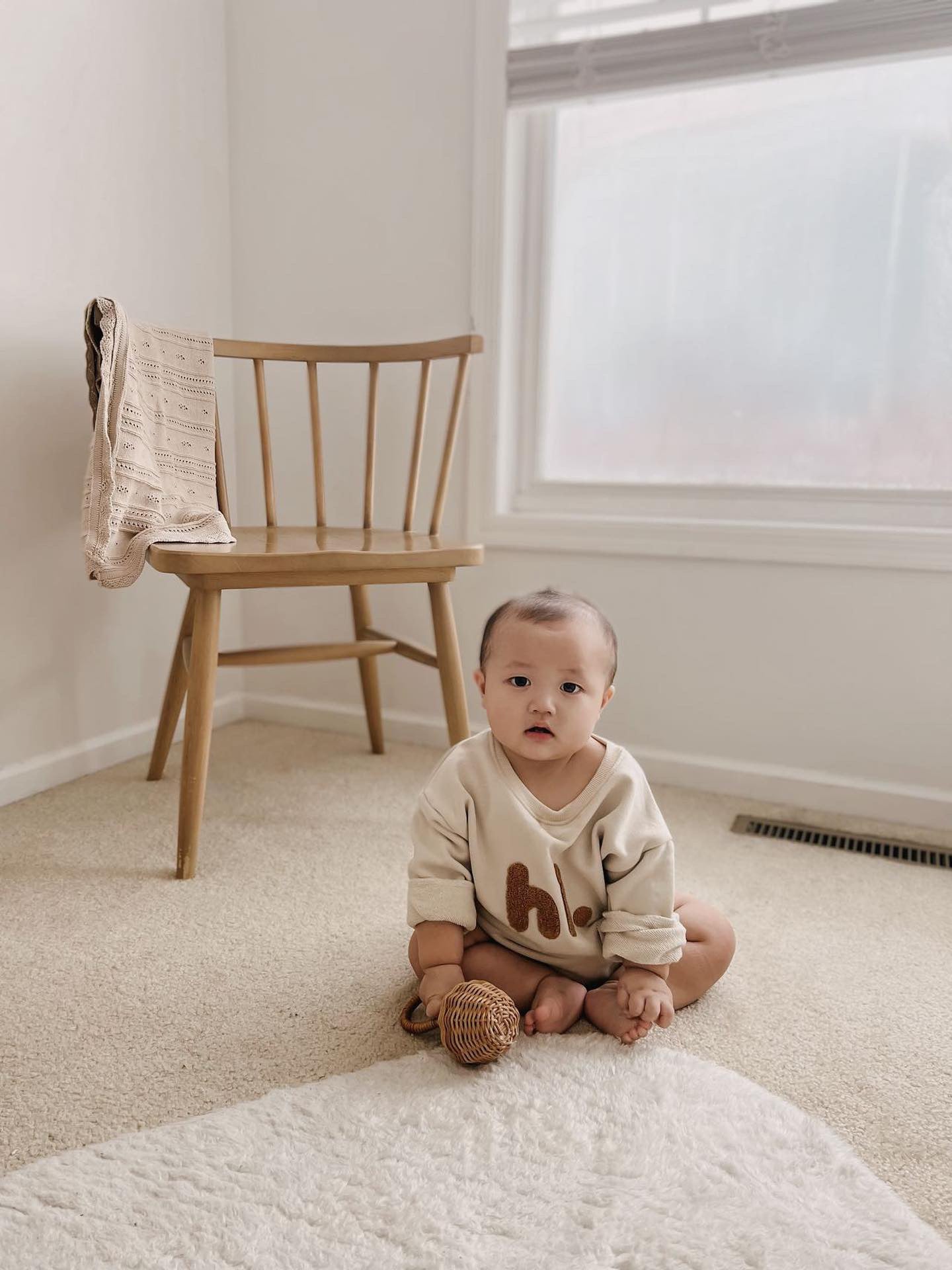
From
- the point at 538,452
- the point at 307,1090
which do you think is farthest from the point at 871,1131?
the point at 538,452

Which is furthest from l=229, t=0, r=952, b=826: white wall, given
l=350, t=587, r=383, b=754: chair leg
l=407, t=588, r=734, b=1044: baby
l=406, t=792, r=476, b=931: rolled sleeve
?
l=406, t=792, r=476, b=931: rolled sleeve

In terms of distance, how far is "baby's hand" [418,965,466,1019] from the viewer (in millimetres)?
878

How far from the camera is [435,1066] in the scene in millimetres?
846

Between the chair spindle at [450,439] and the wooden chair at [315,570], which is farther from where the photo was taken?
the chair spindle at [450,439]

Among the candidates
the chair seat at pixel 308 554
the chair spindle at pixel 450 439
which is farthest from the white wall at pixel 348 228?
the chair seat at pixel 308 554

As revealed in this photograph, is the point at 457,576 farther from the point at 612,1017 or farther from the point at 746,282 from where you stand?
the point at 612,1017

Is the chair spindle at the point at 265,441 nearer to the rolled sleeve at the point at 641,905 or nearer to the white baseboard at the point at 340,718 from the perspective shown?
the white baseboard at the point at 340,718

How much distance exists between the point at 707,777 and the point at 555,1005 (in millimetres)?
886

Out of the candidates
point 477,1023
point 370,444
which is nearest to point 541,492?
point 370,444

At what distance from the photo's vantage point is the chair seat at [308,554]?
47.1 inches

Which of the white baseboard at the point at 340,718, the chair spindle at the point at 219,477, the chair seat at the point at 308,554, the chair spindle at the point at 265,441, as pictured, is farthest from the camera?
the white baseboard at the point at 340,718

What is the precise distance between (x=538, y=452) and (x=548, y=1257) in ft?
4.75

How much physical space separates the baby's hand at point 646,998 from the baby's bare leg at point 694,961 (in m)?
0.02

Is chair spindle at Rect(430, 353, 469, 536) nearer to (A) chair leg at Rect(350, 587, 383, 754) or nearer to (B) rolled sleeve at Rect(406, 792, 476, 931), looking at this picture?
(A) chair leg at Rect(350, 587, 383, 754)
